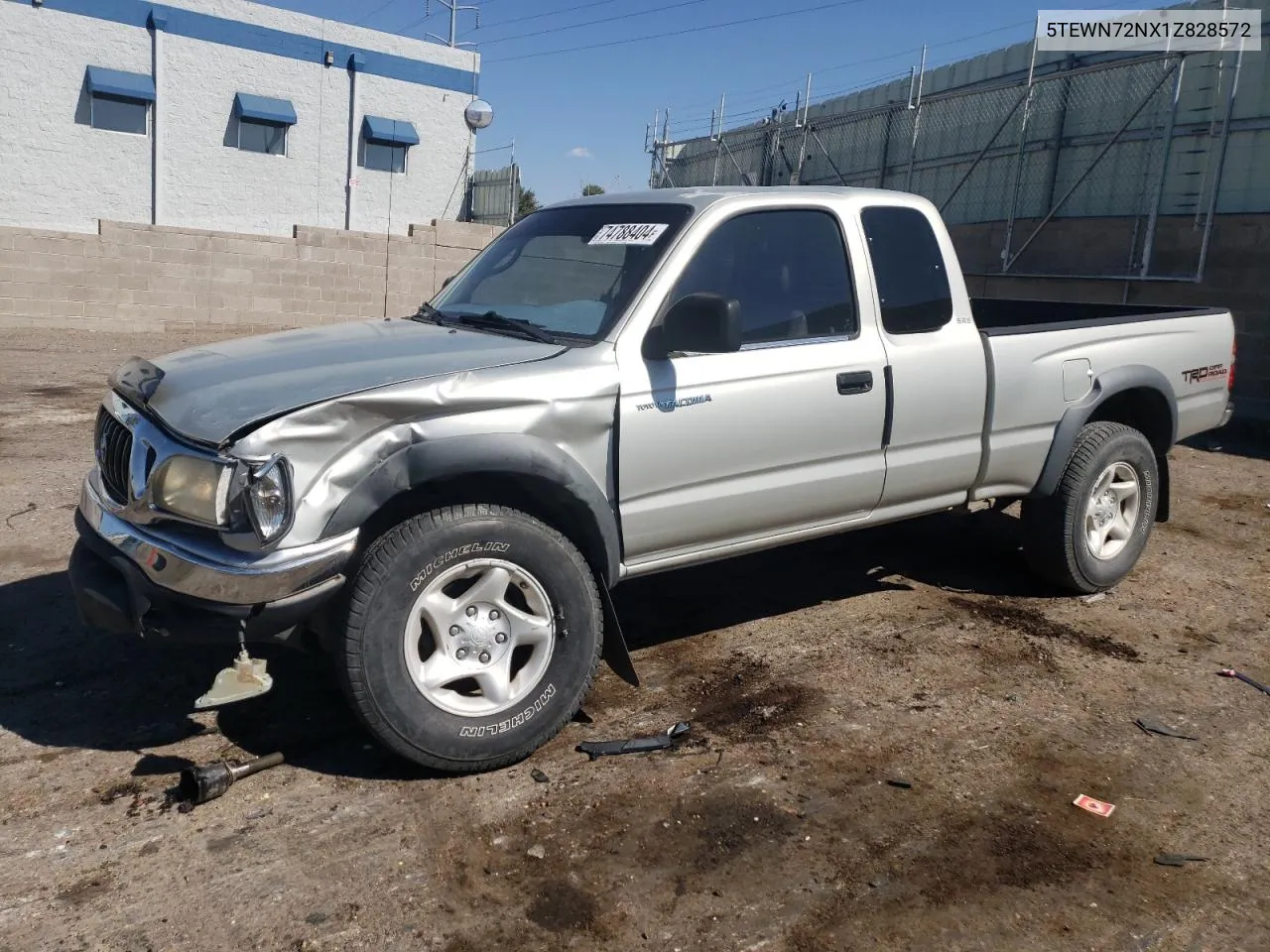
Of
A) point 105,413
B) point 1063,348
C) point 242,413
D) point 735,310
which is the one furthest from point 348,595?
point 1063,348

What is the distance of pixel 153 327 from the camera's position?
57.5ft

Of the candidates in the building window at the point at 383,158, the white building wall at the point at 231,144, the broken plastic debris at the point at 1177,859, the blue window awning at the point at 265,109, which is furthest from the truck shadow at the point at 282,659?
the building window at the point at 383,158

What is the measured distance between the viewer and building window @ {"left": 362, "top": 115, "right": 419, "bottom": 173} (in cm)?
2700

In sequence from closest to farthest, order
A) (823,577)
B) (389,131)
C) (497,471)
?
(497,471) → (823,577) → (389,131)

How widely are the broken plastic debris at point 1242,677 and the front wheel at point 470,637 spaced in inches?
114

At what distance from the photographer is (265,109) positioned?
2503 cm

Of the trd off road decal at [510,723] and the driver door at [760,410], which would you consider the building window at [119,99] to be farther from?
the trd off road decal at [510,723]

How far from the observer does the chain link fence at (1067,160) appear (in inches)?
488

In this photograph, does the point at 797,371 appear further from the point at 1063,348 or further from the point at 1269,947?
the point at 1269,947

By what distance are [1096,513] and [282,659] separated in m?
4.15

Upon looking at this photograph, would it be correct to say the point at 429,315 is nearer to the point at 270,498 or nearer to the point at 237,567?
the point at 270,498

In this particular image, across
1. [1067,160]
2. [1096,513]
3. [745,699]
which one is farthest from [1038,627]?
[1067,160]

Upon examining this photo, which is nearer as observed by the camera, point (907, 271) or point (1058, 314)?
point (907, 271)

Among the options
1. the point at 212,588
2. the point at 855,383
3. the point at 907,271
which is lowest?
the point at 212,588
